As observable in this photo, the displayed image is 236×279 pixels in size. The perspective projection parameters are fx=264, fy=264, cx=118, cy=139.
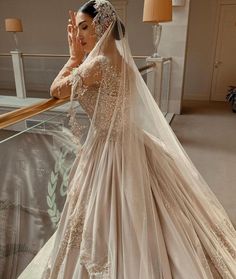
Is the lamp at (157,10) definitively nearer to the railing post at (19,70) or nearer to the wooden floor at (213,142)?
the wooden floor at (213,142)

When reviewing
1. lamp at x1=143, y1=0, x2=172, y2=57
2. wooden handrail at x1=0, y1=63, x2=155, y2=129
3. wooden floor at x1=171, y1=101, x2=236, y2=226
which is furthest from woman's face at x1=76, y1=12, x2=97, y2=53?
lamp at x1=143, y1=0, x2=172, y2=57

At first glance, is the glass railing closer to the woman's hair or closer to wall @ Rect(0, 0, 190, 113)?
the woman's hair

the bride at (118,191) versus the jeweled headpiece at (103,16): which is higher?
the jeweled headpiece at (103,16)

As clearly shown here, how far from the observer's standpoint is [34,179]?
3102 mm

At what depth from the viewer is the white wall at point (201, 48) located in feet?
18.1

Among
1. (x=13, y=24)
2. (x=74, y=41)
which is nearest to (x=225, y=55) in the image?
(x=13, y=24)

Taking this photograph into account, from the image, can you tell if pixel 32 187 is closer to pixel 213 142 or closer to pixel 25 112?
pixel 25 112

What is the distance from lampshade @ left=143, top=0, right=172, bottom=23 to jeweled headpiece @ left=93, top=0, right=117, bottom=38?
7.10 feet

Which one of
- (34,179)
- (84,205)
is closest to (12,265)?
(34,179)

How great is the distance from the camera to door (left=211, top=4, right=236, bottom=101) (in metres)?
5.38

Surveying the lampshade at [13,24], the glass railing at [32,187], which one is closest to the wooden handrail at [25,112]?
the glass railing at [32,187]

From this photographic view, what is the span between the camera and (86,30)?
113cm

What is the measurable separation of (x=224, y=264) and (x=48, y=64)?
592 cm

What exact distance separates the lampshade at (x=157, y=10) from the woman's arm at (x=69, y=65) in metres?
2.11
